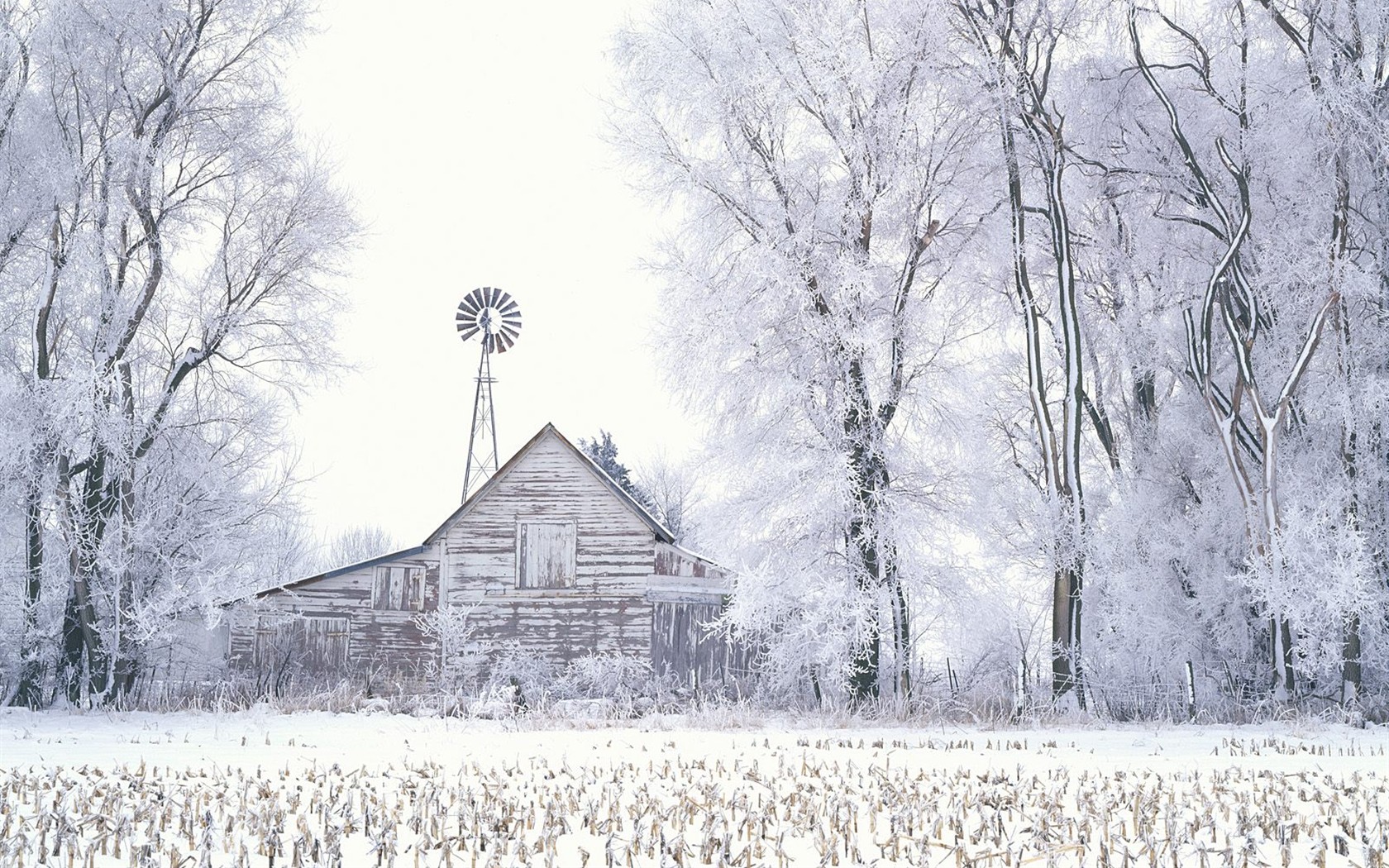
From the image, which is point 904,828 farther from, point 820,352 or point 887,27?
point 887,27

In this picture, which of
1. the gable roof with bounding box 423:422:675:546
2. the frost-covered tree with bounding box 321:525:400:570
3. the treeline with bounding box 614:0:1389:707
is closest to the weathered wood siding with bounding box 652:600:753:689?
the gable roof with bounding box 423:422:675:546

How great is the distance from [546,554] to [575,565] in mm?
678

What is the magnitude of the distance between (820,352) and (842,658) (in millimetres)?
4647

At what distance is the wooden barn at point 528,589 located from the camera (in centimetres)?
2502

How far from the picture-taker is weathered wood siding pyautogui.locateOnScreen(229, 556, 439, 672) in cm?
2525

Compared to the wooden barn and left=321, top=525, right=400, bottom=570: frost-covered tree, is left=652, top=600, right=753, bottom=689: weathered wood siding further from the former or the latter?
left=321, top=525, right=400, bottom=570: frost-covered tree

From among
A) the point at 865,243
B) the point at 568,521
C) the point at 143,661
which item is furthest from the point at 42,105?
the point at 865,243

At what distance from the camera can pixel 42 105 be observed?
2023cm

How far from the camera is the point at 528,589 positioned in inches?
996

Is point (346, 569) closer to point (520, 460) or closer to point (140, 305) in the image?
point (520, 460)

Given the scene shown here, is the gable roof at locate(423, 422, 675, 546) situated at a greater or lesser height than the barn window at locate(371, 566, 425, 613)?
greater

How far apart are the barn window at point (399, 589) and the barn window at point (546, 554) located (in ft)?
7.35

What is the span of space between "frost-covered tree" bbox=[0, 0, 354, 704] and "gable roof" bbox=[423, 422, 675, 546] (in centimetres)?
429

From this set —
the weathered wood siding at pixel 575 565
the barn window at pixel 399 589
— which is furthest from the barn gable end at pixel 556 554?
the barn window at pixel 399 589
